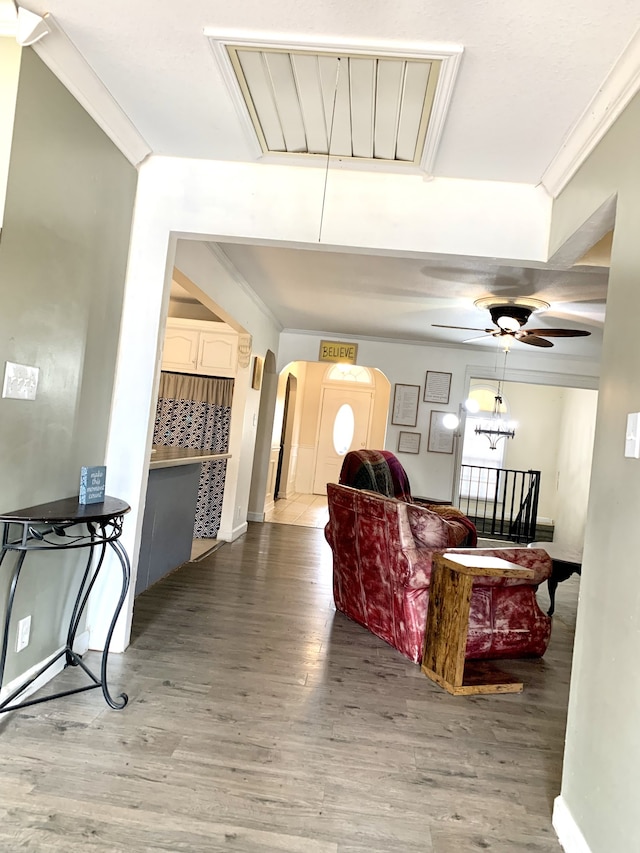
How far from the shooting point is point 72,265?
7.56ft

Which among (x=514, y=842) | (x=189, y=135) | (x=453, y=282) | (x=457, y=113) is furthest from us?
(x=453, y=282)

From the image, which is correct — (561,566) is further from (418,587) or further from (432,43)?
(432,43)

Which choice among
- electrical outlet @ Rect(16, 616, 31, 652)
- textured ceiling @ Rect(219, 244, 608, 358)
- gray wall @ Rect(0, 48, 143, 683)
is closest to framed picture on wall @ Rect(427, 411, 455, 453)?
Result: textured ceiling @ Rect(219, 244, 608, 358)

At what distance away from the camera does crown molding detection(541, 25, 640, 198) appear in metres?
1.75

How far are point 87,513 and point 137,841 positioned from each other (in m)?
1.07

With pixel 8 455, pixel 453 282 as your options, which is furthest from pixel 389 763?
pixel 453 282

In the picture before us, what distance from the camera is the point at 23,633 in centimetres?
226

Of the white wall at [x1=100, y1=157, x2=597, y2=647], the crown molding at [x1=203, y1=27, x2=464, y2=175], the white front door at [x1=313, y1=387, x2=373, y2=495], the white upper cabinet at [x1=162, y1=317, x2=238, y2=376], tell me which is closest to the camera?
the crown molding at [x1=203, y1=27, x2=464, y2=175]

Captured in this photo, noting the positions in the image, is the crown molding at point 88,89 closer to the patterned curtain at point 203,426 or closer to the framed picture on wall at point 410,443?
the patterned curtain at point 203,426

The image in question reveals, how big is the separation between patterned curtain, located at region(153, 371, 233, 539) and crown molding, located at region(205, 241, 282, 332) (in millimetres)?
859

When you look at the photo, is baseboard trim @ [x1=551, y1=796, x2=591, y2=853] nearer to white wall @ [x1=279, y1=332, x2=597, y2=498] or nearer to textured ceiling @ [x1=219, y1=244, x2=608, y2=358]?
textured ceiling @ [x1=219, y1=244, x2=608, y2=358]

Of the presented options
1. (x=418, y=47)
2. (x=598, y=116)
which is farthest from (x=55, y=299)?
(x=598, y=116)

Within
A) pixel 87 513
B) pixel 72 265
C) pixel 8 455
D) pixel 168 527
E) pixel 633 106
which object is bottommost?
pixel 168 527

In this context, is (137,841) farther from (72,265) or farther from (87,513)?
Answer: (72,265)
